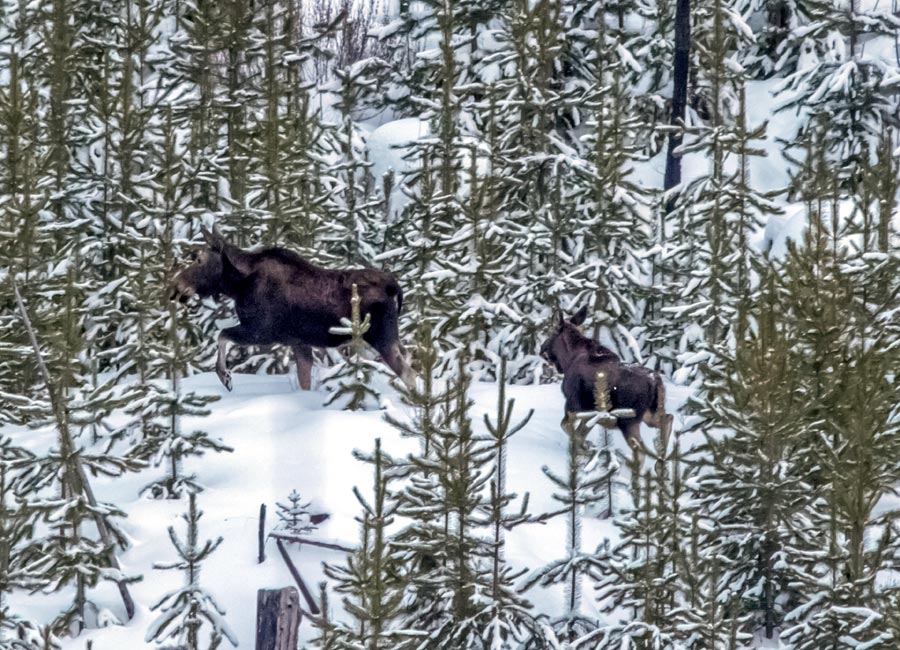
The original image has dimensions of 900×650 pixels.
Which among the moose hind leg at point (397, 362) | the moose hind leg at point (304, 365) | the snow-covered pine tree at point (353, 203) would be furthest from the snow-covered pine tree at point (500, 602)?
the snow-covered pine tree at point (353, 203)

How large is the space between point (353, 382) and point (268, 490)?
1723mm

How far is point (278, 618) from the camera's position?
408 inches

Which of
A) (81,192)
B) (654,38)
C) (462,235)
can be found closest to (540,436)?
(462,235)

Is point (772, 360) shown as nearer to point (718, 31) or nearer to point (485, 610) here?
point (485, 610)

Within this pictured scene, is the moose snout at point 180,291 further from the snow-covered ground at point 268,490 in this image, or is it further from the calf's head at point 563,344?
the calf's head at point 563,344

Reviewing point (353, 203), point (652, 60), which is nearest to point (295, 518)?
point (353, 203)

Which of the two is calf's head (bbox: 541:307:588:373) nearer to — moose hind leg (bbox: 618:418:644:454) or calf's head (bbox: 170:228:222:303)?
moose hind leg (bbox: 618:418:644:454)

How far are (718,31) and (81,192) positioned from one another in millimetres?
7765

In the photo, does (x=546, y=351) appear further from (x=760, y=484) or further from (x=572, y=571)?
(x=572, y=571)

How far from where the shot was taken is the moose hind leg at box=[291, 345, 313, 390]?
14727 mm

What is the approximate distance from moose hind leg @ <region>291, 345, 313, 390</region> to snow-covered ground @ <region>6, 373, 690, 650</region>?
14 centimetres

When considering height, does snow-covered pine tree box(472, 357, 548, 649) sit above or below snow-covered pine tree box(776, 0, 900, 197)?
below

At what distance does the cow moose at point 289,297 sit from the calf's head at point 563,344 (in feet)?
4.58

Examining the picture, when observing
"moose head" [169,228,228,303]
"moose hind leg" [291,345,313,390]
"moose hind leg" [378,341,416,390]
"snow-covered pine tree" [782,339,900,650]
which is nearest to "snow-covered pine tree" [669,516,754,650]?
"snow-covered pine tree" [782,339,900,650]
